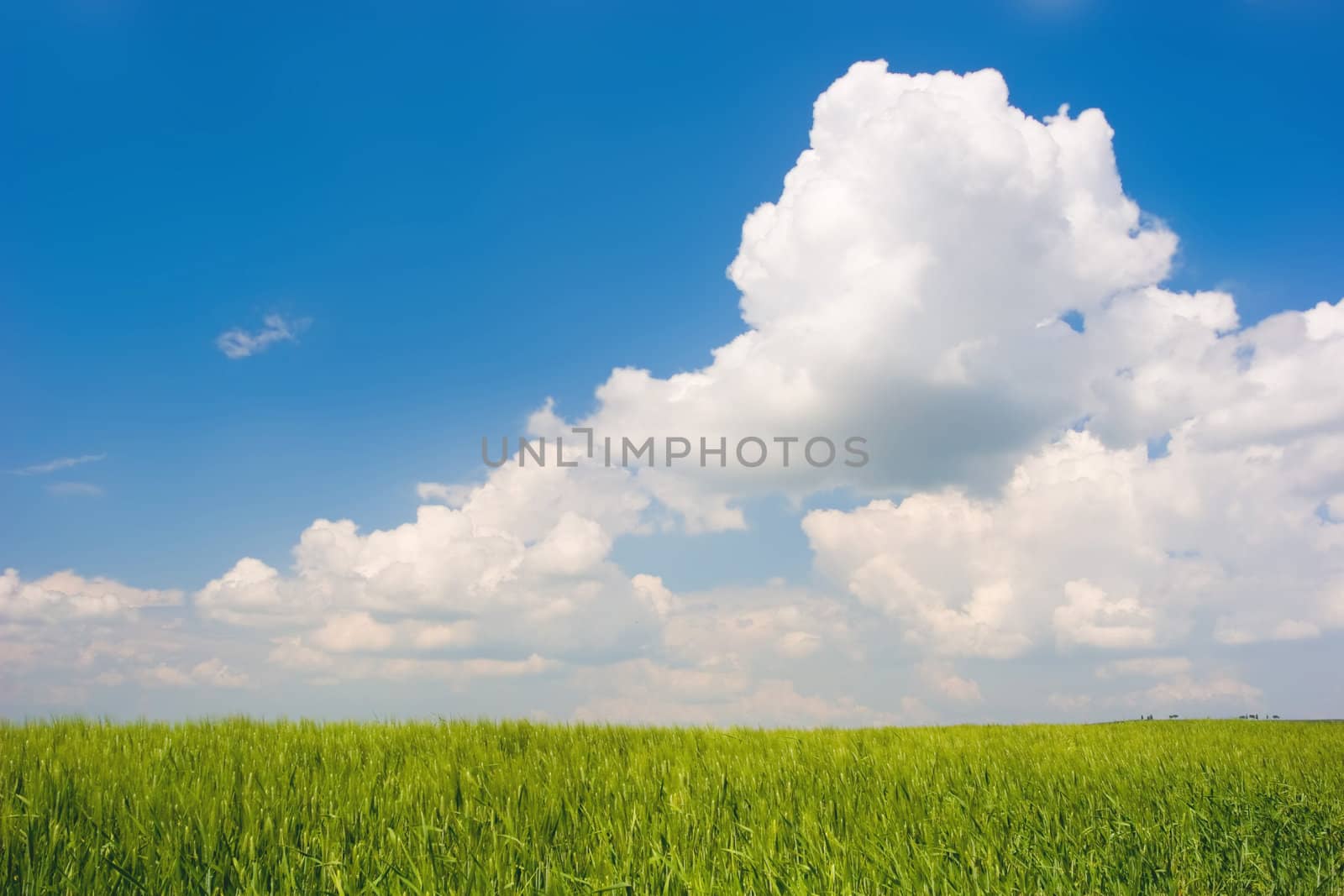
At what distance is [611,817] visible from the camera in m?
5.50

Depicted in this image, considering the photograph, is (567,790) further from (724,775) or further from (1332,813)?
(1332,813)

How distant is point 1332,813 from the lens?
701 cm

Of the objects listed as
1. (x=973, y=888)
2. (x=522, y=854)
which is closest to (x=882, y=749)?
(x=973, y=888)

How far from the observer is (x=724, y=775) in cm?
638

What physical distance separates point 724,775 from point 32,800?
15.2 ft

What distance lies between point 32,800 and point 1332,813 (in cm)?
988

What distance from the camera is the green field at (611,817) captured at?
418cm

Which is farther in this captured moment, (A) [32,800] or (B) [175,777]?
(B) [175,777]

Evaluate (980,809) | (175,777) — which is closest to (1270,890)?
(980,809)

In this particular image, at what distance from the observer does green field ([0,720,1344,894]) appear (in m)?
4.18

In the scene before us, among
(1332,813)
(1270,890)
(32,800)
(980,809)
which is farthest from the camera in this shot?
(1332,813)

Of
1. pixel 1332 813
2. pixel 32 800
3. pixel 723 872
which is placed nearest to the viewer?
pixel 723 872

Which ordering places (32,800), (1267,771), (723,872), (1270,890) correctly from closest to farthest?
1. (723,872)
2. (1270,890)
3. (32,800)
4. (1267,771)

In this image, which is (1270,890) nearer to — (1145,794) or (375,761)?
(1145,794)
